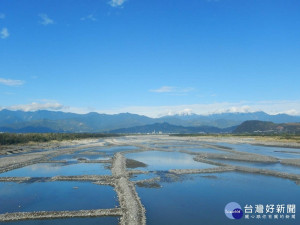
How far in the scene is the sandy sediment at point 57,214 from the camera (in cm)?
1953

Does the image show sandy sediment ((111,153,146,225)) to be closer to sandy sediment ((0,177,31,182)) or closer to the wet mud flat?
the wet mud flat

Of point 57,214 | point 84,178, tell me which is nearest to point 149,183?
point 84,178

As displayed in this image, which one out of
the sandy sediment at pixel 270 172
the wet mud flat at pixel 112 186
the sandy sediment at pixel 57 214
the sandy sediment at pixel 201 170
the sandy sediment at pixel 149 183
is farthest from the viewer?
the sandy sediment at pixel 201 170

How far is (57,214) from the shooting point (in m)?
20.1

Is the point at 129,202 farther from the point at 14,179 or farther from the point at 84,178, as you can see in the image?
the point at 14,179

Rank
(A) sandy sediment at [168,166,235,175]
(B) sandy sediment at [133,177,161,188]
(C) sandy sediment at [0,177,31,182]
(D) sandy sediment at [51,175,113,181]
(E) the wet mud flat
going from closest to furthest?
(E) the wet mud flat, (B) sandy sediment at [133,177,161,188], (C) sandy sediment at [0,177,31,182], (D) sandy sediment at [51,175,113,181], (A) sandy sediment at [168,166,235,175]

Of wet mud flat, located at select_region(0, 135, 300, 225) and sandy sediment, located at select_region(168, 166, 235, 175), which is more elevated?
sandy sediment, located at select_region(168, 166, 235, 175)

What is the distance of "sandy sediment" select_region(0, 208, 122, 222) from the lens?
19.5 metres

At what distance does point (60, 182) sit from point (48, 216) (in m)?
12.0

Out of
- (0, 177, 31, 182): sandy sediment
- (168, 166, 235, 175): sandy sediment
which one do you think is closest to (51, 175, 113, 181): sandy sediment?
(0, 177, 31, 182): sandy sediment

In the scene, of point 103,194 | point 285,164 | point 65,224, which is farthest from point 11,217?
point 285,164

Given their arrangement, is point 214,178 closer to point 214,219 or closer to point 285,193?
point 285,193

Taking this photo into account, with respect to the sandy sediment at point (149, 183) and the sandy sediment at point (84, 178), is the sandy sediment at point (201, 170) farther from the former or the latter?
the sandy sediment at point (84, 178)

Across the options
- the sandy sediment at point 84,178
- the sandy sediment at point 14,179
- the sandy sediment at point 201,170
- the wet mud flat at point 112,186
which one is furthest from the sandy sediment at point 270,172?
the sandy sediment at point 14,179
